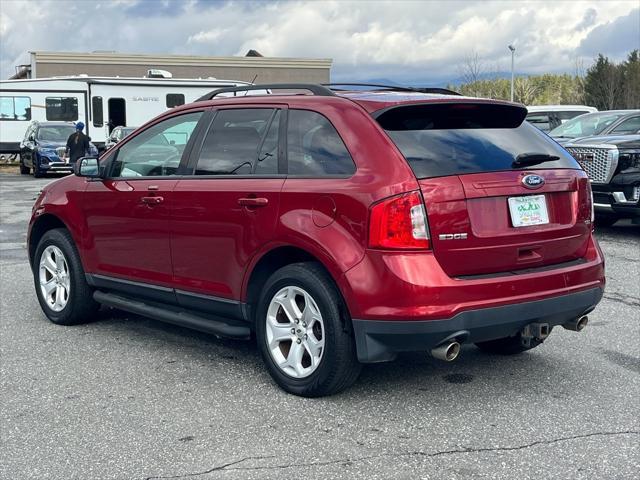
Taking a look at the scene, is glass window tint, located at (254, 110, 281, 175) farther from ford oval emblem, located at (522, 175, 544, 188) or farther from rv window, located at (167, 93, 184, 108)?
rv window, located at (167, 93, 184, 108)

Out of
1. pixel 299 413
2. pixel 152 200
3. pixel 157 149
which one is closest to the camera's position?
pixel 299 413

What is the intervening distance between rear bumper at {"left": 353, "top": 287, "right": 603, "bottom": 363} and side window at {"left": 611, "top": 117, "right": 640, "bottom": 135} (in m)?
8.71

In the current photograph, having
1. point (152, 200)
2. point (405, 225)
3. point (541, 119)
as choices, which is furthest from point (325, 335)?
point (541, 119)

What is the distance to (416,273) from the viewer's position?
4.07 m

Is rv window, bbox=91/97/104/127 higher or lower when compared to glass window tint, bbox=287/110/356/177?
higher

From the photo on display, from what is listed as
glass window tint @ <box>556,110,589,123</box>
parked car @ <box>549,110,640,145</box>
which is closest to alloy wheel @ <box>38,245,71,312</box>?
parked car @ <box>549,110,640,145</box>

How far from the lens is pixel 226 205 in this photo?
16.1 ft

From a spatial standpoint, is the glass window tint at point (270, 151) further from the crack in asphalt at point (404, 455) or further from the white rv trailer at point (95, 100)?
the white rv trailer at point (95, 100)

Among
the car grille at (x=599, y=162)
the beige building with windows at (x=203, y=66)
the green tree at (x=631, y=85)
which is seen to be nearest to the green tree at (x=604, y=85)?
the green tree at (x=631, y=85)

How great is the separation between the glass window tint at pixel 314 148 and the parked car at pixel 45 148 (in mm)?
20866

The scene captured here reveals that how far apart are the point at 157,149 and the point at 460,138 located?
2.31 m

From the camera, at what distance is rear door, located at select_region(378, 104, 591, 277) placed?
418 centimetres

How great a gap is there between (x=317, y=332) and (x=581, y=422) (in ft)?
4.80

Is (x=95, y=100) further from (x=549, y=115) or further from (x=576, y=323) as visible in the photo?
(x=576, y=323)
